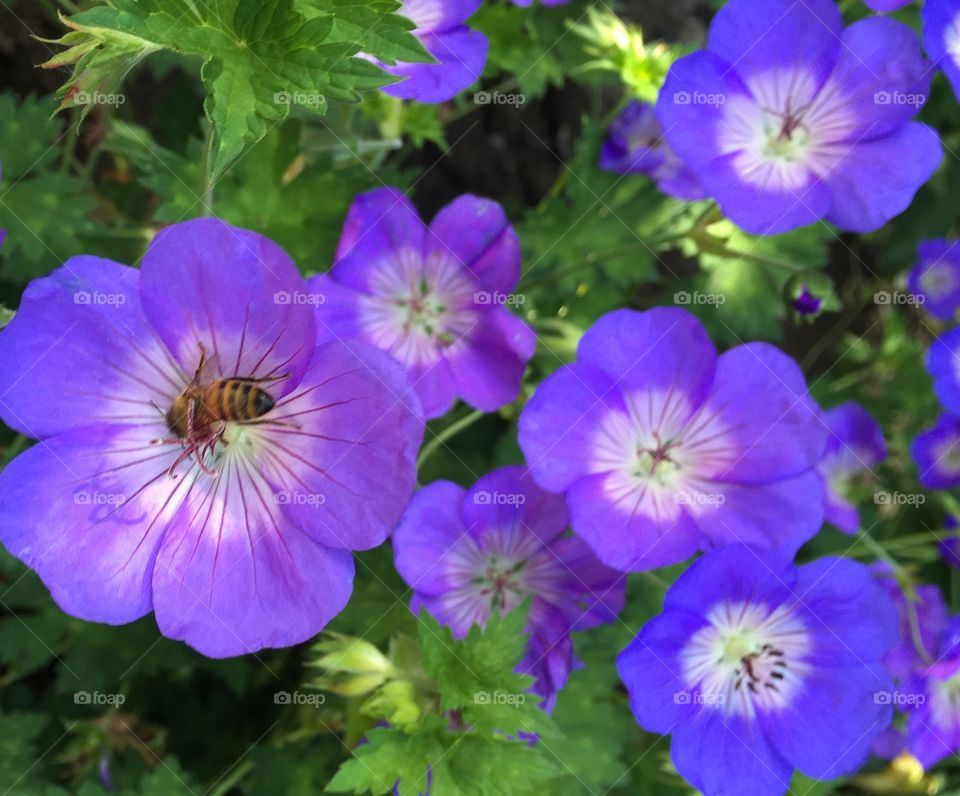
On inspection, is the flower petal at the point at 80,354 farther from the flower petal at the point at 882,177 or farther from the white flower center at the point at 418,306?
the flower petal at the point at 882,177

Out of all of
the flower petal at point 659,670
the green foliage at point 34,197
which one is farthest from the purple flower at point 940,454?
the green foliage at point 34,197

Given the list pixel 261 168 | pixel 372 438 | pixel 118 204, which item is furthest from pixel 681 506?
pixel 118 204

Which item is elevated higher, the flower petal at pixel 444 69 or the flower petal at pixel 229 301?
the flower petal at pixel 444 69

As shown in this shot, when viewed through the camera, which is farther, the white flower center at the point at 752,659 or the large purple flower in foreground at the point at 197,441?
the white flower center at the point at 752,659

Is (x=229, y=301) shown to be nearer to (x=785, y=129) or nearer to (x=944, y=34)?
(x=785, y=129)

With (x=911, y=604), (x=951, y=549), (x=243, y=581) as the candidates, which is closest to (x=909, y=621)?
(x=911, y=604)

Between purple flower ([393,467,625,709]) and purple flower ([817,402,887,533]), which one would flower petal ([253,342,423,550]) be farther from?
purple flower ([817,402,887,533])
